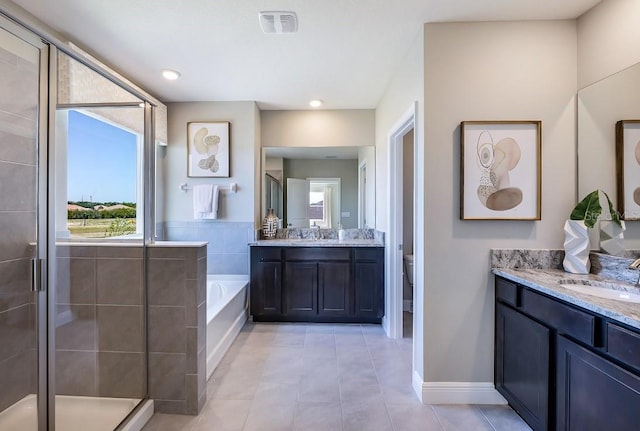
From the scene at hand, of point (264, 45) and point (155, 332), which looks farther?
point (264, 45)

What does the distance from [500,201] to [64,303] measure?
265cm

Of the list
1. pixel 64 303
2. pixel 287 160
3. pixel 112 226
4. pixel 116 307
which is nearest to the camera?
pixel 64 303

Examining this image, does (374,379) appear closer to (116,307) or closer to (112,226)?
(116,307)

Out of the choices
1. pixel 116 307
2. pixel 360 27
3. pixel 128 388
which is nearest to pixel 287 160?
pixel 360 27

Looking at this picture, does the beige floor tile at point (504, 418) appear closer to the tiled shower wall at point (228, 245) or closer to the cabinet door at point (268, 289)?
the cabinet door at point (268, 289)

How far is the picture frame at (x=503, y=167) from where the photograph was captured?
1906 millimetres

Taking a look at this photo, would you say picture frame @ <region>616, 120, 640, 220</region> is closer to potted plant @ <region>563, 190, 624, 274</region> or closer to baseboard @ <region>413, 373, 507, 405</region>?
potted plant @ <region>563, 190, 624, 274</region>

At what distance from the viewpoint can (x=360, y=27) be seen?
200 cm

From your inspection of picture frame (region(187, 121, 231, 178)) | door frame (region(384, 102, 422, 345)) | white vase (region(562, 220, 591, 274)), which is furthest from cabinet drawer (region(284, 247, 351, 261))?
white vase (region(562, 220, 591, 274))

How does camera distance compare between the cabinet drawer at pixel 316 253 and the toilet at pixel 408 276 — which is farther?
the toilet at pixel 408 276

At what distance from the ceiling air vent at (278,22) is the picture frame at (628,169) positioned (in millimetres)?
1989

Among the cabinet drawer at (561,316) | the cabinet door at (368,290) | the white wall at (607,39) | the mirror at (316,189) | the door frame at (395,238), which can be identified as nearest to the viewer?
the cabinet drawer at (561,316)

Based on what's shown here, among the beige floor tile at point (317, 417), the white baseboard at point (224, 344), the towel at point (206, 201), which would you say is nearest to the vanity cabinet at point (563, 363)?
the beige floor tile at point (317, 417)

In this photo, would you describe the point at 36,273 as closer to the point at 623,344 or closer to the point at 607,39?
the point at 623,344
